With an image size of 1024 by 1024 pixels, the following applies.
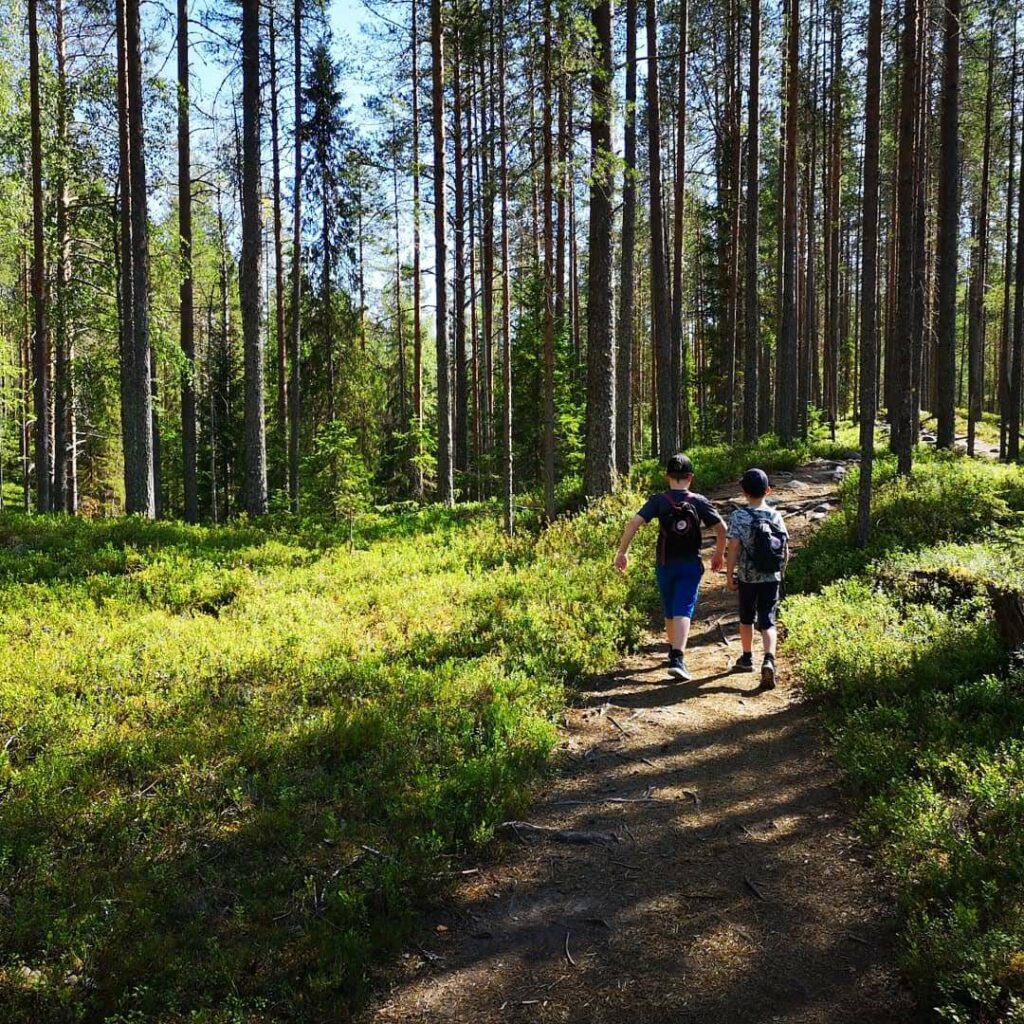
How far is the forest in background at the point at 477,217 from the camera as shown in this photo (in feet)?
43.9

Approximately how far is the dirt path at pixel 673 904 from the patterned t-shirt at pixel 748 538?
149 centimetres

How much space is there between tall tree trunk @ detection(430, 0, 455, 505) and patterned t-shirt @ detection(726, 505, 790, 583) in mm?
11134

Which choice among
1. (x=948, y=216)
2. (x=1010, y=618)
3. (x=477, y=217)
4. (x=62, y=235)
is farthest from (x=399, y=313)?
(x=1010, y=618)

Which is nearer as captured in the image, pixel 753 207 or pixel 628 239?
pixel 628 239

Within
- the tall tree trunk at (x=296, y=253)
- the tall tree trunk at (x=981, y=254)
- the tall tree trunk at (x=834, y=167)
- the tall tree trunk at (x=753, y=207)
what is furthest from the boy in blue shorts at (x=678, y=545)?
the tall tree trunk at (x=834, y=167)

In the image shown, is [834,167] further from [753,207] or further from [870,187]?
[870,187]

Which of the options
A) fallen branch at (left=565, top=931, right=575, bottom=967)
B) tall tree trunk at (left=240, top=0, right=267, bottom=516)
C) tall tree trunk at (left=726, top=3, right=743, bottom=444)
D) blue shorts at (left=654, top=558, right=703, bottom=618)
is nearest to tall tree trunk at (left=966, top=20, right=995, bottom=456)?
Answer: tall tree trunk at (left=726, top=3, right=743, bottom=444)

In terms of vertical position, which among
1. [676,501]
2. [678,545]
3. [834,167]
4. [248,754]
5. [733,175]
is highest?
[834,167]

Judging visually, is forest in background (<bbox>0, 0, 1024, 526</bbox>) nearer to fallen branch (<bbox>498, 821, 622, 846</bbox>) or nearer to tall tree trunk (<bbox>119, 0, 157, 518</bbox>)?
tall tree trunk (<bbox>119, 0, 157, 518</bbox>)

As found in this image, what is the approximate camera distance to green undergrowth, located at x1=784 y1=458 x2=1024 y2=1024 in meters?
3.29

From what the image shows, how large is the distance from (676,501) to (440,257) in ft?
40.0

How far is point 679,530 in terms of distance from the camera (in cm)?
730

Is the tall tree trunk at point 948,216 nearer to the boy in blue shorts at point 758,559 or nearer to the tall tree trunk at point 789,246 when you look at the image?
the tall tree trunk at point 789,246

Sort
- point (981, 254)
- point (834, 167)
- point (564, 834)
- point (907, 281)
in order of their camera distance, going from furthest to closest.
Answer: point (834, 167), point (981, 254), point (907, 281), point (564, 834)
